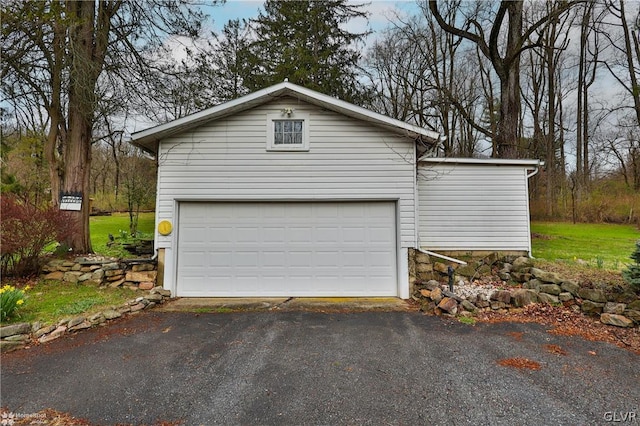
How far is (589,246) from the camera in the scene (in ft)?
31.7

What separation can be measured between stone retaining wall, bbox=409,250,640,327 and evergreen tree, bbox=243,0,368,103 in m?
9.74

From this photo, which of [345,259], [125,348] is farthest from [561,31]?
[125,348]

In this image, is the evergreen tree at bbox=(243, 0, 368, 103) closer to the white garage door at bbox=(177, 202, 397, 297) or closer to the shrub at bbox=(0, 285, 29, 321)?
the white garage door at bbox=(177, 202, 397, 297)

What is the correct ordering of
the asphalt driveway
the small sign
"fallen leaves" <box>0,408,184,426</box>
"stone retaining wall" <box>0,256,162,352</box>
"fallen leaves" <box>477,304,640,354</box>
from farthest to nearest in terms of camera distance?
the small sign, "stone retaining wall" <box>0,256,162,352</box>, "fallen leaves" <box>477,304,640,354</box>, the asphalt driveway, "fallen leaves" <box>0,408,184,426</box>

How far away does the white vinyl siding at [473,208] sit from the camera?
7832 mm

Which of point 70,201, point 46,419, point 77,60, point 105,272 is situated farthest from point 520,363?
point 77,60

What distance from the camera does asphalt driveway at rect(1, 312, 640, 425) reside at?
109 inches

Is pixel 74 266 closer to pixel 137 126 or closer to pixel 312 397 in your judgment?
pixel 137 126

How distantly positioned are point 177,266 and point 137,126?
5.45m

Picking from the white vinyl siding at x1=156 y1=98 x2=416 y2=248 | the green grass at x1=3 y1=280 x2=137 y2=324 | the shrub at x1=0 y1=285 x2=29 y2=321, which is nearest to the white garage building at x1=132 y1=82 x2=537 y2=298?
the white vinyl siding at x1=156 y1=98 x2=416 y2=248
